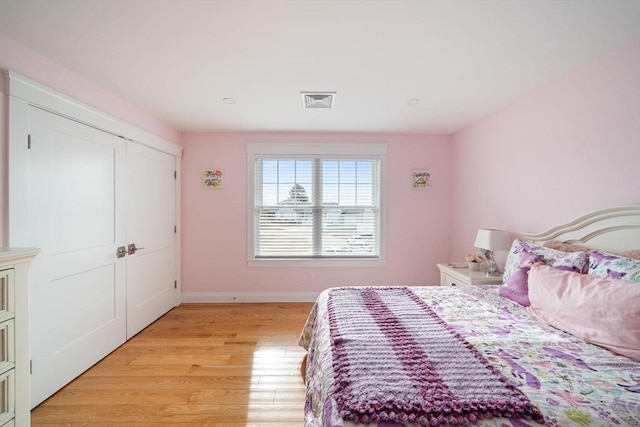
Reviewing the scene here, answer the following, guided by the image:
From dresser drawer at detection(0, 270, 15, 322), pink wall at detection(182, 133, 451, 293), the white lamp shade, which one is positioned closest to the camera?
dresser drawer at detection(0, 270, 15, 322)

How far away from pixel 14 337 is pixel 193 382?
112cm

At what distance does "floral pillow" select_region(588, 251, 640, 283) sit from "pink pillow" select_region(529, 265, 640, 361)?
0.49ft

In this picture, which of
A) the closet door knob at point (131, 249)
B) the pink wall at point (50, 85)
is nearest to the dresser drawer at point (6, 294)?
the pink wall at point (50, 85)

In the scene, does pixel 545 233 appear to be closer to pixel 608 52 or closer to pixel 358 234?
pixel 608 52

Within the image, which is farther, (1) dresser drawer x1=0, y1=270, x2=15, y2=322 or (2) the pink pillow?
(1) dresser drawer x1=0, y1=270, x2=15, y2=322

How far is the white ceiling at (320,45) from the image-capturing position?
58.1 inches

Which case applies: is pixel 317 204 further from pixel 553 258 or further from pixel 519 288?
pixel 553 258

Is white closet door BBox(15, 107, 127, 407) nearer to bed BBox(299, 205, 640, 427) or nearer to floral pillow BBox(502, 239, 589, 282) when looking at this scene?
bed BBox(299, 205, 640, 427)

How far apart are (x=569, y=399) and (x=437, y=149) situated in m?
3.44

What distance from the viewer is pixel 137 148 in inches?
113

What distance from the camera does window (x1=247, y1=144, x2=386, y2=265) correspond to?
12.5ft

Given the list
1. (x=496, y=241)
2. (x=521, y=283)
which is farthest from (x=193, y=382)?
(x=496, y=241)

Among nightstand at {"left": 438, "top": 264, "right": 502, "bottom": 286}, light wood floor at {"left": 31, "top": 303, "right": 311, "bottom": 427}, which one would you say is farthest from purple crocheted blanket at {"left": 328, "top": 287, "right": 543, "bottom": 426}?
nightstand at {"left": 438, "top": 264, "right": 502, "bottom": 286}

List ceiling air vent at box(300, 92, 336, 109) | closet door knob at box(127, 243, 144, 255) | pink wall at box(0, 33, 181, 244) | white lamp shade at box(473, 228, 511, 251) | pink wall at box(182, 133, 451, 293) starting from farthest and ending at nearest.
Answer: pink wall at box(182, 133, 451, 293), closet door knob at box(127, 243, 144, 255), white lamp shade at box(473, 228, 511, 251), ceiling air vent at box(300, 92, 336, 109), pink wall at box(0, 33, 181, 244)
